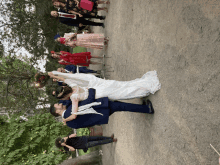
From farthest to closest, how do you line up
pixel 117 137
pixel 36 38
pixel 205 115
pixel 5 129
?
pixel 36 38
pixel 5 129
pixel 117 137
pixel 205 115

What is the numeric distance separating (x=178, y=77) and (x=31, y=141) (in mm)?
5759

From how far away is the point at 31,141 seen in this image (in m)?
5.57

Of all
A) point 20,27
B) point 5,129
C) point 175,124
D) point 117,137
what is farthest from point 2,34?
point 175,124

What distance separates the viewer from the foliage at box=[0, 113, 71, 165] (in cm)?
481

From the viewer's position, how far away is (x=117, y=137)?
5453 mm

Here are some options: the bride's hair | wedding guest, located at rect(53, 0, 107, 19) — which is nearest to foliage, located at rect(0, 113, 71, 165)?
the bride's hair

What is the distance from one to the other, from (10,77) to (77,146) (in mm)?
4801

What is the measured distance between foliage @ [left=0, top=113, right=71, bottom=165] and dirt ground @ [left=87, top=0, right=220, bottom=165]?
2.99m

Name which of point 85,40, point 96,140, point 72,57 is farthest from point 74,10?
point 96,140

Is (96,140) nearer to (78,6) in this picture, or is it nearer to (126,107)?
(126,107)

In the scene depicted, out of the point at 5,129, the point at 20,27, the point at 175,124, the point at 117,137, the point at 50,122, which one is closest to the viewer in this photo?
the point at 175,124

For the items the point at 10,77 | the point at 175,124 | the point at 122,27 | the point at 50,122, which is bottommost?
the point at 50,122

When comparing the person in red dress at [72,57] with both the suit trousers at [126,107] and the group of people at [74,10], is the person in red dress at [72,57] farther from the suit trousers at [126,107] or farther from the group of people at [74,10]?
the suit trousers at [126,107]

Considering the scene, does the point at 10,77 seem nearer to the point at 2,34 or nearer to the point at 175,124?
the point at 2,34
